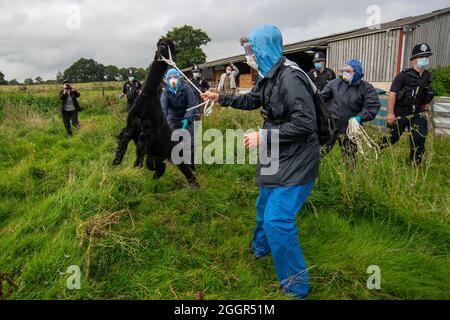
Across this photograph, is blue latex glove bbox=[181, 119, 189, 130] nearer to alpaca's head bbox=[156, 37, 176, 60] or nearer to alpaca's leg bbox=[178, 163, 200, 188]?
alpaca's leg bbox=[178, 163, 200, 188]

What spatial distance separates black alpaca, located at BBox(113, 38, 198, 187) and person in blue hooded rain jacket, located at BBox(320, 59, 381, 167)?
2.38m

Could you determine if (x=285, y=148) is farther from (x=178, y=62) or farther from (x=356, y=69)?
(x=178, y=62)

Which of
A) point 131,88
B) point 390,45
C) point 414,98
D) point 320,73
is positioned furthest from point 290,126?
point 390,45

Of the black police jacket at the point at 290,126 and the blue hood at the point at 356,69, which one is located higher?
the blue hood at the point at 356,69

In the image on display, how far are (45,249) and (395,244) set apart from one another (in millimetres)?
3373

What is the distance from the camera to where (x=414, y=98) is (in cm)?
527

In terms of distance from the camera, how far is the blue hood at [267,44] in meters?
2.48

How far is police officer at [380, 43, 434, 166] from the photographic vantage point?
522 cm

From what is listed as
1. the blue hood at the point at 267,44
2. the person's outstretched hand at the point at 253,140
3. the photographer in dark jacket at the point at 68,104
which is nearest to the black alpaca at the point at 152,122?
the blue hood at the point at 267,44

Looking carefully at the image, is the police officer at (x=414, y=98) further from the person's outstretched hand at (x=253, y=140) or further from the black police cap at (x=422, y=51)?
the person's outstretched hand at (x=253, y=140)

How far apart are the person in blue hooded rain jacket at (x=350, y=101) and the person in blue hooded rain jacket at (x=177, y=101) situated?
2.32 metres

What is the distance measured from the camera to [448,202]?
3529 millimetres

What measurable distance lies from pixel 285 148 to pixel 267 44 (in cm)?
82
